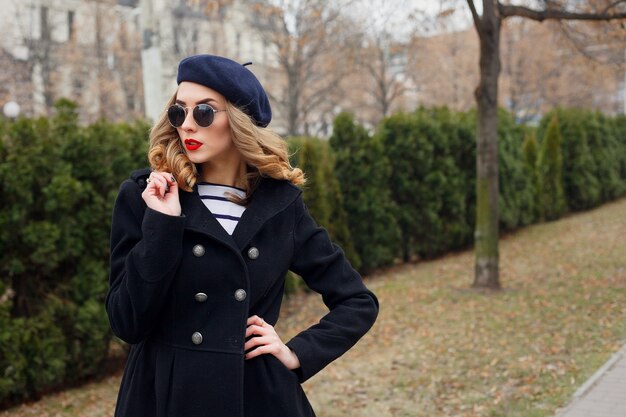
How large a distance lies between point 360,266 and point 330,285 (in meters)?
9.08

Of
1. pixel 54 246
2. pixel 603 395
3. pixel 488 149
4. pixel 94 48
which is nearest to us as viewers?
pixel 603 395

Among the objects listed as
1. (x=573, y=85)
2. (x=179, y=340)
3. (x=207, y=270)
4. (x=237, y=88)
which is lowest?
(x=179, y=340)

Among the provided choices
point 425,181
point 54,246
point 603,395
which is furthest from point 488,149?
point 54,246

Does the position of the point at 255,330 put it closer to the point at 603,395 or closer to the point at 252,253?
the point at 252,253

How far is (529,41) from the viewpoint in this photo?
37562 mm

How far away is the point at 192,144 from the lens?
7.30ft

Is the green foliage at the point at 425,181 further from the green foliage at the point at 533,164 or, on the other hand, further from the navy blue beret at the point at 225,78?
the navy blue beret at the point at 225,78

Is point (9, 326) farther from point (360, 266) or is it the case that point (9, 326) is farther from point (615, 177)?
point (615, 177)

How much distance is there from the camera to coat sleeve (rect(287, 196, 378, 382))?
7.40ft

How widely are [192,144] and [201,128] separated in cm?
6

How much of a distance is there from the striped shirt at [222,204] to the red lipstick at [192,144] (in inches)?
5.5

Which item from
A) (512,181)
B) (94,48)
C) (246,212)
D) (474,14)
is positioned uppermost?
(94,48)

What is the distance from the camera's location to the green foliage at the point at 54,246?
5730 millimetres

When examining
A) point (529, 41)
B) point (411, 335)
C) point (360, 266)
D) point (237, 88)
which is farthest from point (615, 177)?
point (237, 88)
